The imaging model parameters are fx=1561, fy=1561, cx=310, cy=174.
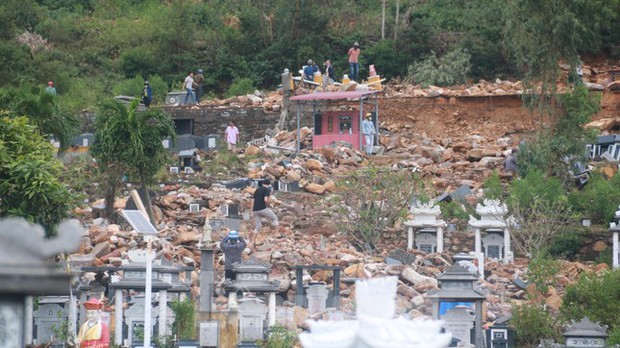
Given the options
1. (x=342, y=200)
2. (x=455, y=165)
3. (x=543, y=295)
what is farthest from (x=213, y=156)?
(x=543, y=295)

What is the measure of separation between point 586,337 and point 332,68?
2768 centimetres

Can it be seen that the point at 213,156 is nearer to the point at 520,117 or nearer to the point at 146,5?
the point at 520,117

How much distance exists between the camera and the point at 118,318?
20.0 meters

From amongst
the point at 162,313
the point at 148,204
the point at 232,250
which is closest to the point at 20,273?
the point at 162,313

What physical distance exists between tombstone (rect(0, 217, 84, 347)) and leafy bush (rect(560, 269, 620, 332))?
50.0 ft

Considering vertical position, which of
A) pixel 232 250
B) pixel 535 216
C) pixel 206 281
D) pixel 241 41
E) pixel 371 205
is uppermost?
pixel 241 41

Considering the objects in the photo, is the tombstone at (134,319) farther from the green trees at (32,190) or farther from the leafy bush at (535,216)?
the leafy bush at (535,216)

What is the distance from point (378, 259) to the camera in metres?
26.6

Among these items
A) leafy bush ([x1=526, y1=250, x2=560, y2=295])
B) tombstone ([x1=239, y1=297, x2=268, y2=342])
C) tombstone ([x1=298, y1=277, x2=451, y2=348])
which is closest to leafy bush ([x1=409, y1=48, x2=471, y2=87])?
leafy bush ([x1=526, y1=250, x2=560, y2=295])

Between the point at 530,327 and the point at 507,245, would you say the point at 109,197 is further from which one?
the point at 530,327

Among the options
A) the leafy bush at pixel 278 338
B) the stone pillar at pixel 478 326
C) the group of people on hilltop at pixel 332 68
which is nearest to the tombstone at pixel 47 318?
the leafy bush at pixel 278 338

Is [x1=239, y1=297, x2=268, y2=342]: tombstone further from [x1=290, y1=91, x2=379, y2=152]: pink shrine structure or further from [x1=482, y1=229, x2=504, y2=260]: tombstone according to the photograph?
[x1=290, y1=91, x2=379, y2=152]: pink shrine structure

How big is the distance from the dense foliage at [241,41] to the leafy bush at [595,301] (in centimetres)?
2210

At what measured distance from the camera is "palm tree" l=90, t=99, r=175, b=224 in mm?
28766
